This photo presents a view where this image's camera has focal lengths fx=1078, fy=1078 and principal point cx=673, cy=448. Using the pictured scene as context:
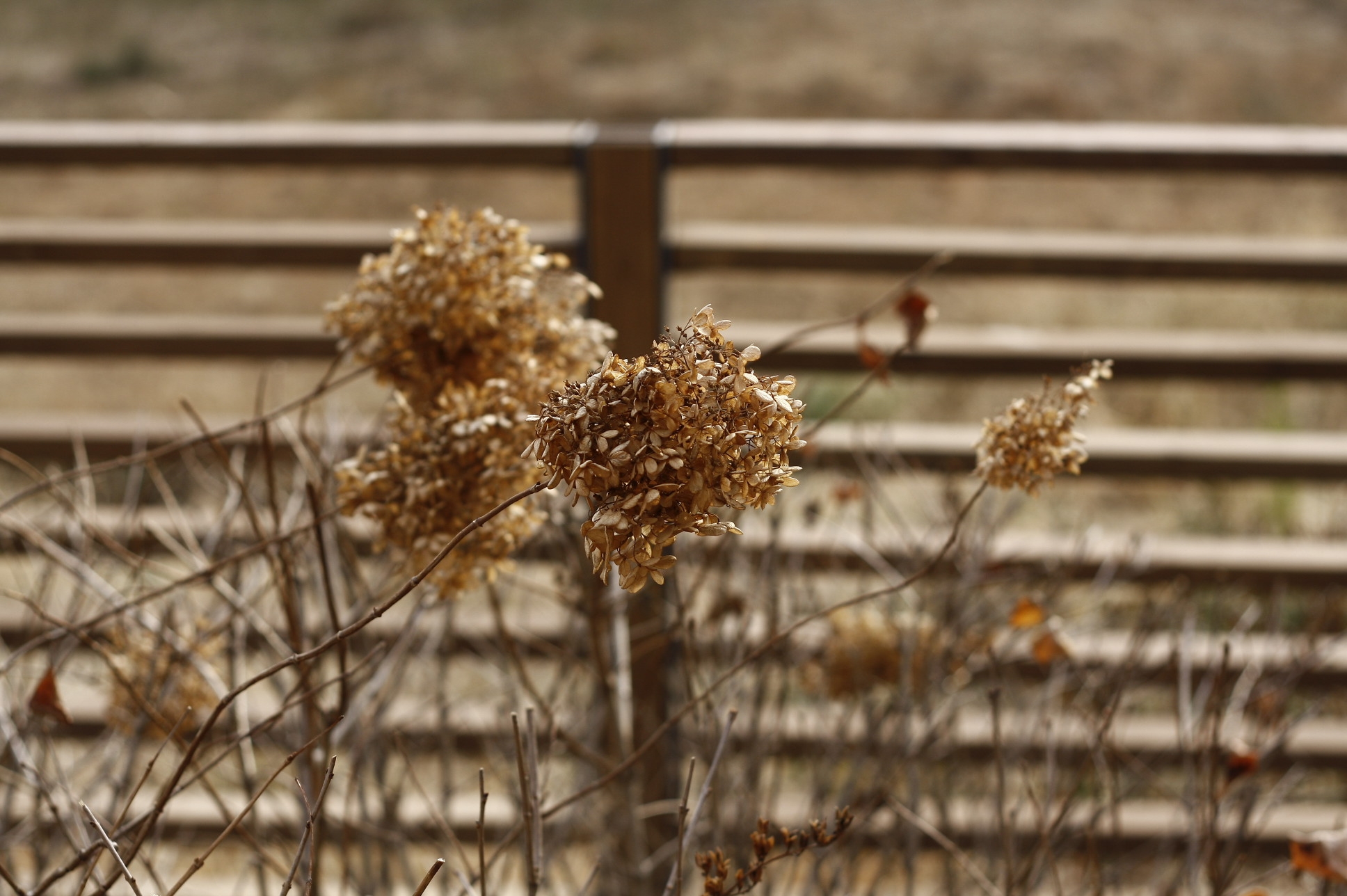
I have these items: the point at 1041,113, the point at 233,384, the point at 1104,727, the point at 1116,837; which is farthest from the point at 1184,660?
the point at 1041,113

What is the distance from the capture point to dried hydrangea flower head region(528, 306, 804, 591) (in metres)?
0.30

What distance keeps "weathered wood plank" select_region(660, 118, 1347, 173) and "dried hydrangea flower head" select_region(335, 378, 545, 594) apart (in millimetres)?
996

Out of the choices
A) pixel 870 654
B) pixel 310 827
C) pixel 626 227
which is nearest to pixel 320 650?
pixel 310 827

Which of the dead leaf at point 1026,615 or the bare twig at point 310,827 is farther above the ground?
the dead leaf at point 1026,615

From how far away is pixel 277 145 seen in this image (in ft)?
4.65

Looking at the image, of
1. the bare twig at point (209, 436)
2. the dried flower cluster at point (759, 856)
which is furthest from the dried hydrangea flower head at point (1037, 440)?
the bare twig at point (209, 436)

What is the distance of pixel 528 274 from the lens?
0.47 meters

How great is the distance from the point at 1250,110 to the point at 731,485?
8.01 meters

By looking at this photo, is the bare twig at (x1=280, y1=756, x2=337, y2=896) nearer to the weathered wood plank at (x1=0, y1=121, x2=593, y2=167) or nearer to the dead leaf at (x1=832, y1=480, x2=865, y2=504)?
the dead leaf at (x1=832, y1=480, x2=865, y2=504)

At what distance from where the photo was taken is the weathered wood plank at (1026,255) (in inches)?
56.9

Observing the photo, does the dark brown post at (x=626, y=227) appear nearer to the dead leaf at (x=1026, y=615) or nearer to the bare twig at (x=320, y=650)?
the dead leaf at (x=1026, y=615)

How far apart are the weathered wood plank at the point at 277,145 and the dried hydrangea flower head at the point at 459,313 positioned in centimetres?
94

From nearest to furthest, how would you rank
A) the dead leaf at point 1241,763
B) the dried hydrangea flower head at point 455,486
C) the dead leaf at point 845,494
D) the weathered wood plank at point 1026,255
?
the dried hydrangea flower head at point 455,486, the dead leaf at point 1241,763, the dead leaf at point 845,494, the weathered wood plank at point 1026,255

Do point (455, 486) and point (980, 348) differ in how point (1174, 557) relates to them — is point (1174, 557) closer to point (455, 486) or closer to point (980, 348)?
point (980, 348)
